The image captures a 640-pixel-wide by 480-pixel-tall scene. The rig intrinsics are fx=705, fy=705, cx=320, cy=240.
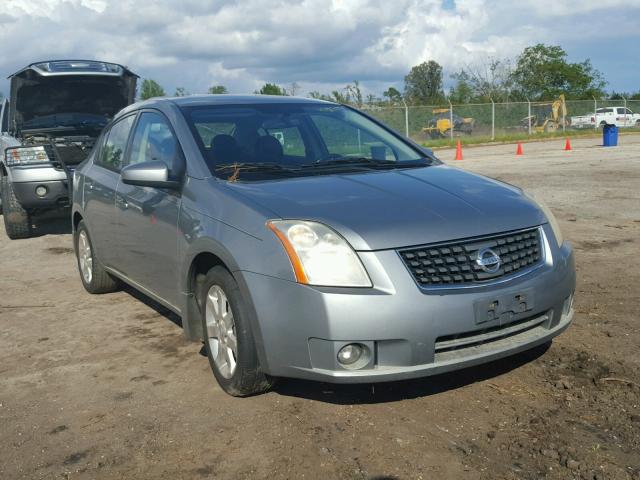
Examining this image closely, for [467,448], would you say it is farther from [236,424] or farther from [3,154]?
[3,154]

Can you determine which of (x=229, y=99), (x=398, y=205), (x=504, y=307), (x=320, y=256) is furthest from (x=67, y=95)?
(x=504, y=307)

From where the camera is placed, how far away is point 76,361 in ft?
15.1

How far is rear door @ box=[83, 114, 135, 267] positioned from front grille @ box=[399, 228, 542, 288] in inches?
110

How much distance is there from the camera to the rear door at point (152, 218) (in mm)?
4297

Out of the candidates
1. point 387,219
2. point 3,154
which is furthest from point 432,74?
point 387,219

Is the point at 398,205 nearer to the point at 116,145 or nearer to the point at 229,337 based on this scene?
the point at 229,337

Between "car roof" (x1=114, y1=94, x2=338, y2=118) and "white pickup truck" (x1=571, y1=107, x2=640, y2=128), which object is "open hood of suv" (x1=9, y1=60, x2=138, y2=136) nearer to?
"car roof" (x1=114, y1=94, x2=338, y2=118)

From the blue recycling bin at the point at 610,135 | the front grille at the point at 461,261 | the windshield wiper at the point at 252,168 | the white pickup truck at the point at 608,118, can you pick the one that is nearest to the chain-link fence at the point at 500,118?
the white pickup truck at the point at 608,118

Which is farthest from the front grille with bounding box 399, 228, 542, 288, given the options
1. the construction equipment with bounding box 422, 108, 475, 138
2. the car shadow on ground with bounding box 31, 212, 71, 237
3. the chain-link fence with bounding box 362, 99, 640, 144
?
the construction equipment with bounding box 422, 108, 475, 138

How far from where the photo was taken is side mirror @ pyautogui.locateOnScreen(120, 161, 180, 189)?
4.16 metres

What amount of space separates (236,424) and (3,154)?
731cm

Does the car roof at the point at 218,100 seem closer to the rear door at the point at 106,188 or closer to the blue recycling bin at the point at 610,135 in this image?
the rear door at the point at 106,188

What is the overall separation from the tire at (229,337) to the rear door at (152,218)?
0.44m

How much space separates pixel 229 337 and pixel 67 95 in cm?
792
